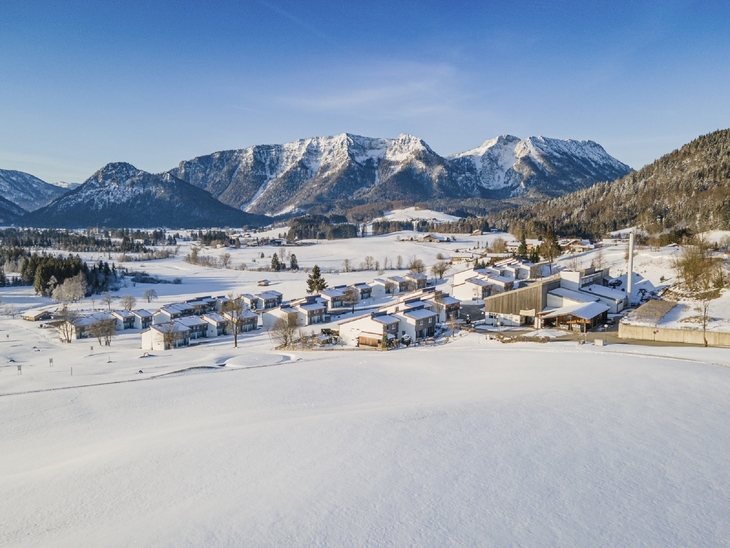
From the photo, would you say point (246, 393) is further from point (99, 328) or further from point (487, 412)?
point (99, 328)

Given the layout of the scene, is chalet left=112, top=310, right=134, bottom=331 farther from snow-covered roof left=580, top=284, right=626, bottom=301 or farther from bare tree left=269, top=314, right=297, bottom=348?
snow-covered roof left=580, top=284, right=626, bottom=301

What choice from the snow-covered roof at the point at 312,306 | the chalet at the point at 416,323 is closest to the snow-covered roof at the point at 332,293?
the snow-covered roof at the point at 312,306

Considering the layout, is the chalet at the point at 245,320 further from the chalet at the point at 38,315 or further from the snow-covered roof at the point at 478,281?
the chalet at the point at 38,315

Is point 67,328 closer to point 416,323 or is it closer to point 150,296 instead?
point 150,296

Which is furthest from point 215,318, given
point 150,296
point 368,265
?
point 368,265

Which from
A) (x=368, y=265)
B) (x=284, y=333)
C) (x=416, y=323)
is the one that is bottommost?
(x=284, y=333)

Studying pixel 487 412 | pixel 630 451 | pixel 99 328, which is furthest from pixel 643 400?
pixel 99 328
